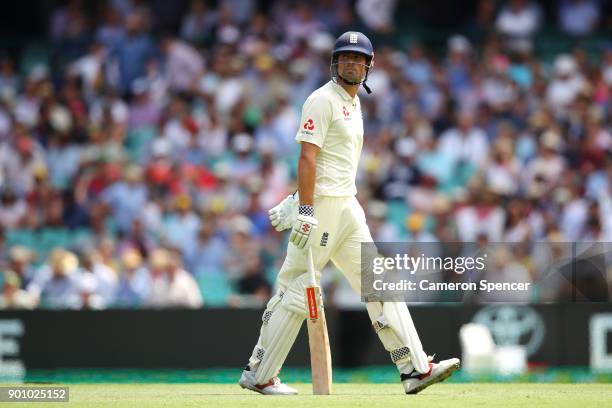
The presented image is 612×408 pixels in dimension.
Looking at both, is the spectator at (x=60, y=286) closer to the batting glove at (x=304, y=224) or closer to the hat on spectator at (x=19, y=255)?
the hat on spectator at (x=19, y=255)

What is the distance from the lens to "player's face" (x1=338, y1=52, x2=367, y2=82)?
8391mm

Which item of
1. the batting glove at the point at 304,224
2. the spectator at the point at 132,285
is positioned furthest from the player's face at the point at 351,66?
the spectator at the point at 132,285

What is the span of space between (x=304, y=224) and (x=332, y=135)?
668 mm

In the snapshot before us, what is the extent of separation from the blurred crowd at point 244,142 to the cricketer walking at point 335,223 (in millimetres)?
5313

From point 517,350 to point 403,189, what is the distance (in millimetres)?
3522

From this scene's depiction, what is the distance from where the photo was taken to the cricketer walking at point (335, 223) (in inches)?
324

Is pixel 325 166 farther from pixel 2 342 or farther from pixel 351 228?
pixel 2 342

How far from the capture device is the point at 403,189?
15.9 metres

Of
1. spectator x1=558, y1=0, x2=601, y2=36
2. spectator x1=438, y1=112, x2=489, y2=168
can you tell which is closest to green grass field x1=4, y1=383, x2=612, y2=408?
spectator x1=438, y1=112, x2=489, y2=168

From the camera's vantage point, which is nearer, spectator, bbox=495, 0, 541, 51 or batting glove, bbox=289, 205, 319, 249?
batting glove, bbox=289, 205, 319, 249

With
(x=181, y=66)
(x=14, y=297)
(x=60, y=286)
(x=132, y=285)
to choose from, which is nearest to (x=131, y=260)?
(x=132, y=285)

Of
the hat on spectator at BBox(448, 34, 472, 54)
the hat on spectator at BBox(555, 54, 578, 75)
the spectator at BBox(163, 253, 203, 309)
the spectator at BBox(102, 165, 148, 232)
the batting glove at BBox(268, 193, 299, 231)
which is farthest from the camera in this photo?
the hat on spectator at BBox(448, 34, 472, 54)

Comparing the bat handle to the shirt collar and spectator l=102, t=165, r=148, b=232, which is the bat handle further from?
spectator l=102, t=165, r=148, b=232

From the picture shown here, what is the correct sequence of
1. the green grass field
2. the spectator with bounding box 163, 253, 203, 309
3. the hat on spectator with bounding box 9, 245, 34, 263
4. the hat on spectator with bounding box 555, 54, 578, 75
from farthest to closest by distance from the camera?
the hat on spectator with bounding box 555, 54, 578, 75 → the hat on spectator with bounding box 9, 245, 34, 263 → the spectator with bounding box 163, 253, 203, 309 → the green grass field
